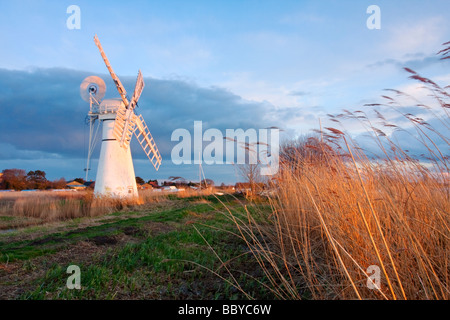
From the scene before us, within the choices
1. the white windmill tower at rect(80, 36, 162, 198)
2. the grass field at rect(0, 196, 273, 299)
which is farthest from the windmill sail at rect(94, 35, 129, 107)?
the grass field at rect(0, 196, 273, 299)

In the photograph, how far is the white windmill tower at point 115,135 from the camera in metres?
17.8

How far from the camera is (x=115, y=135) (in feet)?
58.8

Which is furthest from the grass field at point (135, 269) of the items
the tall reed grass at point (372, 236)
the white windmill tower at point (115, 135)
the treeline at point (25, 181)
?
the treeline at point (25, 181)

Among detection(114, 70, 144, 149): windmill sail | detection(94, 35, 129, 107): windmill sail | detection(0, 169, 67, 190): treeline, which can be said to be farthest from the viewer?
detection(0, 169, 67, 190): treeline

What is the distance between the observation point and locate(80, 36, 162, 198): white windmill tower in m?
17.8

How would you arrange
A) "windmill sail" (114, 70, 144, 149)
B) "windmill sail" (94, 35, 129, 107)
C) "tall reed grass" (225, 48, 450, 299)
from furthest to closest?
"windmill sail" (114, 70, 144, 149) < "windmill sail" (94, 35, 129, 107) < "tall reed grass" (225, 48, 450, 299)

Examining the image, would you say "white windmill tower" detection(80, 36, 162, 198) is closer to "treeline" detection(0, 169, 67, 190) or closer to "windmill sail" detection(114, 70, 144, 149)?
"windmill sail" detection(114, 70, 144, 149)

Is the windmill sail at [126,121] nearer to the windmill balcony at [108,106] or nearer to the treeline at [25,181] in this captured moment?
the windmill balcony at [108,106]

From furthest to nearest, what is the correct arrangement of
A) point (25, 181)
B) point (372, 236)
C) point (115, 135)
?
point (25, 181) → point (115, 135) → point (372, 236)

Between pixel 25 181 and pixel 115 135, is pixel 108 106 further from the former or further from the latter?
pixel 25 181

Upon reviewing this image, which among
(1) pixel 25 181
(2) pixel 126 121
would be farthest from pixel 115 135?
(1) pixel 25 181
